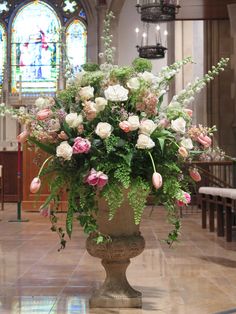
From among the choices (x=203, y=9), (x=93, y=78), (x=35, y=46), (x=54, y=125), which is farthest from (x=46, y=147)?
(x=35, y=46)

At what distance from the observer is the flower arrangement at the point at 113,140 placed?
3984 millimetres

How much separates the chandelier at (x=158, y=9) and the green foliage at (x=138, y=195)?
256 inches

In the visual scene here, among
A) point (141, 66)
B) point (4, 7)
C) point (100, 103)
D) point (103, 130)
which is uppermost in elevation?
point (4, 7)

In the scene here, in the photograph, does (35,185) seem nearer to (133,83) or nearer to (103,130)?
(103,130)

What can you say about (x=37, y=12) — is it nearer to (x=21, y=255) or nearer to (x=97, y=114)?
(x=21, y=255)

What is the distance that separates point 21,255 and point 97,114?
10.2 feet

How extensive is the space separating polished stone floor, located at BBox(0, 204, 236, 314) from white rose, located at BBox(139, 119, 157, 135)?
1.03m

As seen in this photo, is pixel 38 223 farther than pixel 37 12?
No

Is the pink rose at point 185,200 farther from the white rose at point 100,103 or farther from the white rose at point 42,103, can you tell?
the white rose at point 42,103

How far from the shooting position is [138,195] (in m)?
4.00

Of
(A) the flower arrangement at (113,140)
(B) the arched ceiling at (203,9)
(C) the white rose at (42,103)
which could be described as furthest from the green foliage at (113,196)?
(B) the arched ceiling at (203,9)

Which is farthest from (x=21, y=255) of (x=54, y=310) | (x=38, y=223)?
(x=38, y=223)

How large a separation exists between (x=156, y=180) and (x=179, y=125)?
15.6 inches

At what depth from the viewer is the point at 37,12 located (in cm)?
2523
